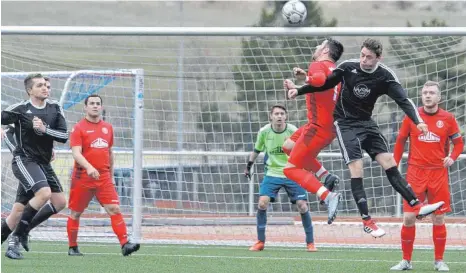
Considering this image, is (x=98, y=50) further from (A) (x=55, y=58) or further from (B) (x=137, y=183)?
(B) (x=137, y=183)

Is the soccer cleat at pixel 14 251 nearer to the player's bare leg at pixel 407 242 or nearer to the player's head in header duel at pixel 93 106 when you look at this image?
the player's head in header duel at pixel 93 106

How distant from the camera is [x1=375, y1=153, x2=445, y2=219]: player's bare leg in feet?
34.7

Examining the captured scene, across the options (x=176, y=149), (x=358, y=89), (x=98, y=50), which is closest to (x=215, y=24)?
(x=98, y=50)

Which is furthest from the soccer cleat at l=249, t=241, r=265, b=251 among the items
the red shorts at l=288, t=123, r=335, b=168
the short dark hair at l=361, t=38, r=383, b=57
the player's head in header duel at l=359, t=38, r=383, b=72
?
the short dark hair at l=361, t=38, r=383, b=57

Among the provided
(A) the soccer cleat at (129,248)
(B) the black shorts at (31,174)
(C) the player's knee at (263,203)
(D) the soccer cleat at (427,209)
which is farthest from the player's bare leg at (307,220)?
(D) the soccer cleat at (427,209)

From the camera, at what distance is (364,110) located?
35.9 feet

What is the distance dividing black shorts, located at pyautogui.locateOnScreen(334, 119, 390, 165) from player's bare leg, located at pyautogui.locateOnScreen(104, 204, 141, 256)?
3086mm

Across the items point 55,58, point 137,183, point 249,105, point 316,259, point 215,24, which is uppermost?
point 215,24

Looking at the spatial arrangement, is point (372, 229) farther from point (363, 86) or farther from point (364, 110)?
point (363, 86)

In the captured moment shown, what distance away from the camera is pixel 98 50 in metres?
18.8

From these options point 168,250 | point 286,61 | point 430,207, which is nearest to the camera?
point 430,207

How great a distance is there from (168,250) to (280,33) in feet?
11.6

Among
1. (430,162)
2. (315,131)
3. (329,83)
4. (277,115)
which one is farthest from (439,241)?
(277,115)

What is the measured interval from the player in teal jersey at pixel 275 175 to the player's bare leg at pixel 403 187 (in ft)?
12.5
